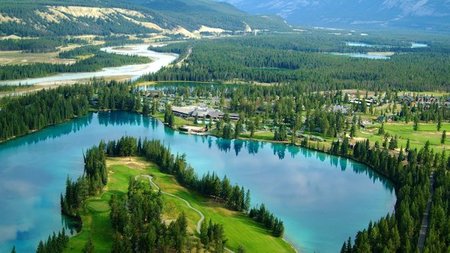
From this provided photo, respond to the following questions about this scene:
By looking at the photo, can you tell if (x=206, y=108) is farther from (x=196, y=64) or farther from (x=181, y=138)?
(x=196, y=64)

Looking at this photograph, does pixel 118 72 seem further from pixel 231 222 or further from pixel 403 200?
pixel 403 200

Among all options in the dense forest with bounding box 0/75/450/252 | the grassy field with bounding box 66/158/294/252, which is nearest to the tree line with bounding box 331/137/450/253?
the dense forest with bounding box 0/75/450/252

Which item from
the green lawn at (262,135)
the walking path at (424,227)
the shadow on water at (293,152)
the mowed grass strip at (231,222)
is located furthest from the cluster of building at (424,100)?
the mowed grass strip at (231,222)

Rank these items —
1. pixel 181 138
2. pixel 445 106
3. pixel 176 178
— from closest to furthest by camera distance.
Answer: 1. pixel 176 178
2. pixel 181 138
3. pixel 445 106

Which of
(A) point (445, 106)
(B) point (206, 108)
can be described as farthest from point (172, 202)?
(A) point (445, 106)

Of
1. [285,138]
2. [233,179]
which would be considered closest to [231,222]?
[233,179]

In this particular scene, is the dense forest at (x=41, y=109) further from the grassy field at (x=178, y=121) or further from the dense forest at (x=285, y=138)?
the grassy field at (x=178, y=121)
